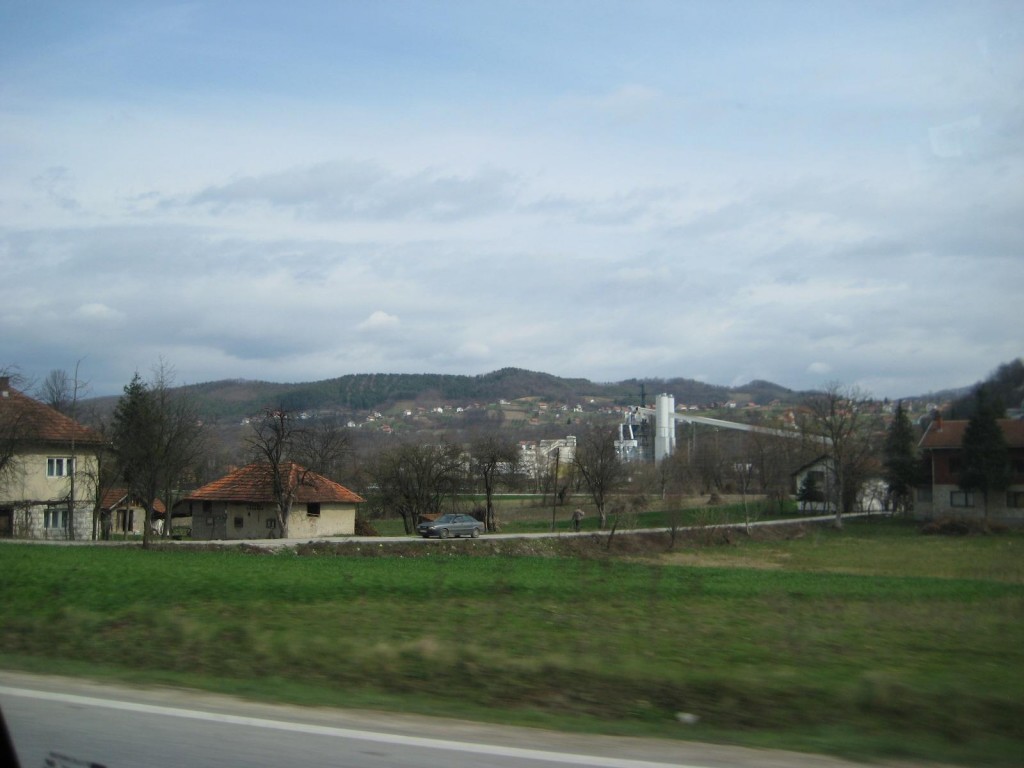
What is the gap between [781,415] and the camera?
4227 inches

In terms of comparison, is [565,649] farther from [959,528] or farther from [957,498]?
[957,498]

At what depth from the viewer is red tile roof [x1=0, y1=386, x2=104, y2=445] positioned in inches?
1896

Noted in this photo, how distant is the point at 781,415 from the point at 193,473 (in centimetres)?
6736

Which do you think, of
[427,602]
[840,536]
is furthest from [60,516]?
[840,536]

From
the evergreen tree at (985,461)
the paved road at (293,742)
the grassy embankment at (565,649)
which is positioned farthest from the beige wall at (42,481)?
the evergreen tree at (985,461)

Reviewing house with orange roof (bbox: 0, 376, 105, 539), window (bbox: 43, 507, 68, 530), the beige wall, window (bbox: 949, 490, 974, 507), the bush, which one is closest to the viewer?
house with orange roof (bbox: 0, 376, 105, 539)

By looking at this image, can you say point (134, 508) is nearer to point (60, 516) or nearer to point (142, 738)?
point (60, 516)

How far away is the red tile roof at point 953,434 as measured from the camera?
65.9 metres

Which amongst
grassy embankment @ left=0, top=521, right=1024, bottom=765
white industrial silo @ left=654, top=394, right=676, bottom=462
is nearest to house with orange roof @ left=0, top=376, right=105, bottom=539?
grassy embankment @ left=0, top=521, right=1024, bottom=765

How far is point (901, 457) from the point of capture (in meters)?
79.4

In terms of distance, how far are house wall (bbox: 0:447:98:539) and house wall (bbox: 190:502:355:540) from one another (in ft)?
24.6

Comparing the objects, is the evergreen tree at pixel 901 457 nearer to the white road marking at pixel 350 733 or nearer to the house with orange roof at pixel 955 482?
the house with orange roof at pixel 955 482

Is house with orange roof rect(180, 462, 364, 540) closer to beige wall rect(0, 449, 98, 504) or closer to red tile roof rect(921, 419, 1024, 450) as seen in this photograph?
beige wall rect(0, 449, 98, 504)

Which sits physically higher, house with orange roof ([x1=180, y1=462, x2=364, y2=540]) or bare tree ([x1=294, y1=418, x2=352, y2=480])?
bare tree ([x1=294, y1=418, x2=352, y2=480])
